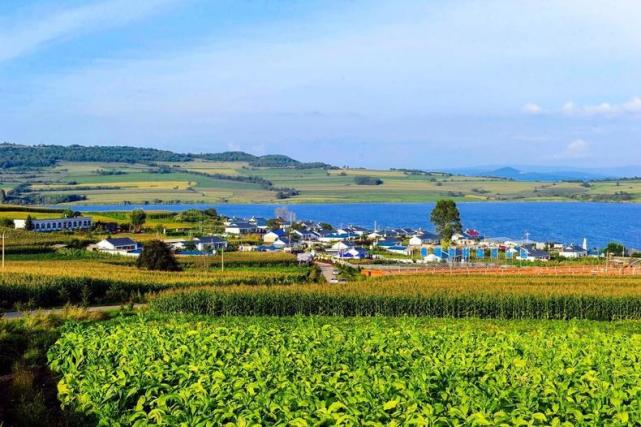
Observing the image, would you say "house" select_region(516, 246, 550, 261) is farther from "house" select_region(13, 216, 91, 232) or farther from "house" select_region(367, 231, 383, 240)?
"house" select_region(13, 216, 91, 232)

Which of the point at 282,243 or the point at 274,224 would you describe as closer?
the point at 282,243

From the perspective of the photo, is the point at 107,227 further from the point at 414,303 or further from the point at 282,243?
the point at 414,303

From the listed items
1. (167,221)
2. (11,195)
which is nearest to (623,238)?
(167,221)

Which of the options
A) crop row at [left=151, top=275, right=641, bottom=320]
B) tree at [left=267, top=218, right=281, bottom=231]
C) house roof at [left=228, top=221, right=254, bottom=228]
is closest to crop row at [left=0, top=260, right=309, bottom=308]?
crop row at [left=151, top=275, right=641, bottom=320]

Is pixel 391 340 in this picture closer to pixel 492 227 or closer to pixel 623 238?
pixel 623 238

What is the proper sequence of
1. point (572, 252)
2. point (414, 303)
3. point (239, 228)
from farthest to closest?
point (239, 228) → point (572, 252) → point (414, 303)

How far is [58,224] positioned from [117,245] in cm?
3278

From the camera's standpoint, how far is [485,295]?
3064 cm

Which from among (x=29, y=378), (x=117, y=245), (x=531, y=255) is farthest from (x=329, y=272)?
(x=29, y=378)

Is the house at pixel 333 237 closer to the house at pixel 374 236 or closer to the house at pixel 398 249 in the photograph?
the house at pixel 374 236

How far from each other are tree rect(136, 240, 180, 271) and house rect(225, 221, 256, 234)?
63.0 meters

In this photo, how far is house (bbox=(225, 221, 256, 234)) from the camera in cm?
11612

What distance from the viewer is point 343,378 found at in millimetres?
8828

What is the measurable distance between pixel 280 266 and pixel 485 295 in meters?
32.6
